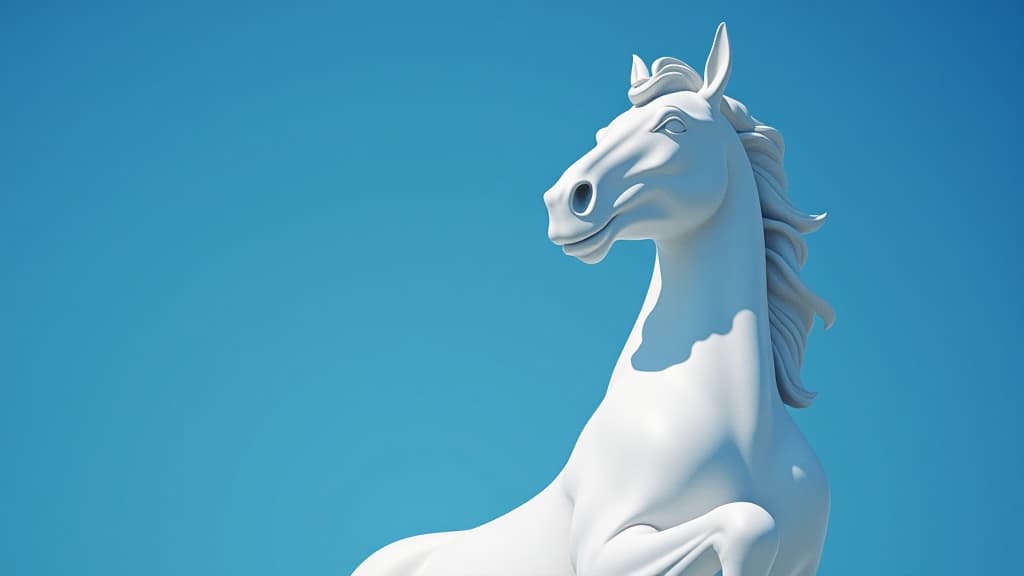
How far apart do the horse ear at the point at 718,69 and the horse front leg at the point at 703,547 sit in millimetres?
1592

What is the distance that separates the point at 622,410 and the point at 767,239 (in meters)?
0.94

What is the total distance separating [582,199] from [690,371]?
0.73 m

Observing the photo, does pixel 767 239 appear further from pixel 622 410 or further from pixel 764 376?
pixel 622 410

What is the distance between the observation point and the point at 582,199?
14.2 ft

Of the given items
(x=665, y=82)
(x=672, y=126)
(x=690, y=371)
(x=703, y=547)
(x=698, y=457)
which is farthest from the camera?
(x=665, y=82)

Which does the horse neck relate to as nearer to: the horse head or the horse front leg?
the horse head

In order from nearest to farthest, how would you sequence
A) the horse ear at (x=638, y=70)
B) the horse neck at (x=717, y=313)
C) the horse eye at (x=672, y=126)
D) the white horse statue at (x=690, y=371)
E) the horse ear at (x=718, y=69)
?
the white horse statue at (x=690, y=371) → the horse neck at (x=717, y=313) → the horse eye at (x=672, y=126) → the horse ear at (x=718, y=69) → the horse ear at (x=638, y=70)

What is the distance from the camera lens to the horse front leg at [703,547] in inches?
147

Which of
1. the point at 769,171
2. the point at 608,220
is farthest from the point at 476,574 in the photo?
the point at 769,171

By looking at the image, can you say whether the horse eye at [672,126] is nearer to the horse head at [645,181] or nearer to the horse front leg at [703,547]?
the horse head at [645,181]

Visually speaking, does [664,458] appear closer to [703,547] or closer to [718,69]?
[703,547]

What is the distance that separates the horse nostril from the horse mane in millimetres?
481

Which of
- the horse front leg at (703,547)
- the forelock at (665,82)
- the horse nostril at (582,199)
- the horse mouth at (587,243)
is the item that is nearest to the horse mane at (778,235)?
the forelock at (665,82)

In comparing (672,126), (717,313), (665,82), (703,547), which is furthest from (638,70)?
(703,547)
